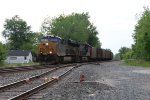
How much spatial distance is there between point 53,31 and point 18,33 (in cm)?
5064

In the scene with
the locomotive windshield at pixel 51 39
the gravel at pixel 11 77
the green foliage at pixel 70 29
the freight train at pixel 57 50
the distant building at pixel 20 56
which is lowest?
the gravel at pixel 11 77

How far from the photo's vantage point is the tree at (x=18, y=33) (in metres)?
151

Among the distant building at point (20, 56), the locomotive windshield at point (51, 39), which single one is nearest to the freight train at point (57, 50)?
the locomotive windshield at point (51, 39)

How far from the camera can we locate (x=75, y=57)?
51.0 meters

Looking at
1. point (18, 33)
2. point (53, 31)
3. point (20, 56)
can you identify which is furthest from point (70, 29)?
point (18, 33)

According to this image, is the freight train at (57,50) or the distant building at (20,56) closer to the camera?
the freight train at (57,50)

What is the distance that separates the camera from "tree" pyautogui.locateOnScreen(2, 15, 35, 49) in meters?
151

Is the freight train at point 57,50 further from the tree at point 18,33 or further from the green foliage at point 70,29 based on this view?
the tree at point 18,33

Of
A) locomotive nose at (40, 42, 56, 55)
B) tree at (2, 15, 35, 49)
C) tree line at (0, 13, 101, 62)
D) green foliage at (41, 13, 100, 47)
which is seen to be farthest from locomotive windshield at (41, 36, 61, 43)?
tree at (2, 15, 35, 49)

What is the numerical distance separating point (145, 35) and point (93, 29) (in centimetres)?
6170

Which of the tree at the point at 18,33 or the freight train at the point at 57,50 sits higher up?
the tree at the point at 18,33

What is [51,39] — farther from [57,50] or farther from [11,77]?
[11,77]

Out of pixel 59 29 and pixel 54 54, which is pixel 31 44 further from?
pixel 54 54

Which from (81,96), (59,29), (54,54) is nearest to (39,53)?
(54,54)
